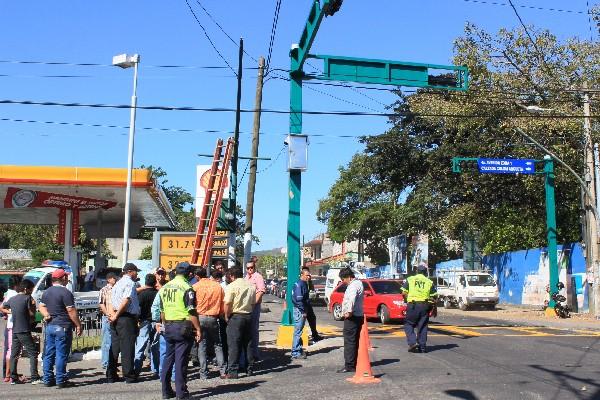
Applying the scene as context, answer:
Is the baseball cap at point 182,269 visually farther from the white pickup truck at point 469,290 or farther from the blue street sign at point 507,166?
the white pickup truck at point 469,290

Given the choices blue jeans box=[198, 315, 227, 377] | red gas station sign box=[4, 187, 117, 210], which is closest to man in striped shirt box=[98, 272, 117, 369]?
blue jeans box=[198, 315, 227, 377]

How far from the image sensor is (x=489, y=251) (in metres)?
41.5

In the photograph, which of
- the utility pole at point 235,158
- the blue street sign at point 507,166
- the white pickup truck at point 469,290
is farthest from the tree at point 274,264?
the utility pole at point 235,158

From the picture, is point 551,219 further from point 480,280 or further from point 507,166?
point 480,280

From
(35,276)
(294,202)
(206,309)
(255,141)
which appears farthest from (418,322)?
(35,276)

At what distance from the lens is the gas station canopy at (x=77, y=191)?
20.6 meters

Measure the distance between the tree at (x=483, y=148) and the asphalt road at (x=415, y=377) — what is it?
8.72 meters

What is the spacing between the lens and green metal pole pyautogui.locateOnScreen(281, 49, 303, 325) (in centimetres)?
1429

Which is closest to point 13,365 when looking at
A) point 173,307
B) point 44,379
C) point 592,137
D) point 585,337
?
point 44,379

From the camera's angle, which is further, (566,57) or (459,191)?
(459,191)

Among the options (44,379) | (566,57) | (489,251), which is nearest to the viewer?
(44,379)

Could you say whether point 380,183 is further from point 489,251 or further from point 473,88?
point 473,88

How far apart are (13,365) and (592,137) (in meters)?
22.5

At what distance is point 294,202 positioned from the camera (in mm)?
14562
